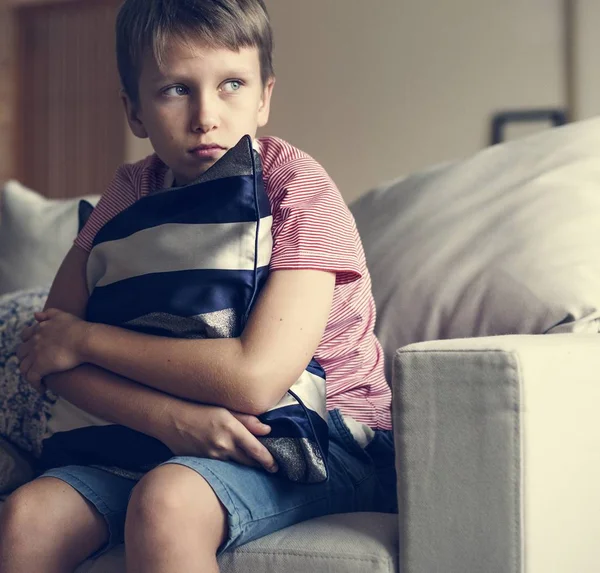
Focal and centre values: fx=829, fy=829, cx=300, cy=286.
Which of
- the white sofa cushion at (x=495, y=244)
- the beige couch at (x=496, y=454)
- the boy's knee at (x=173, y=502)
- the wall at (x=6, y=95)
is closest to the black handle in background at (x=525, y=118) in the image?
the white sofa cushion at (x=495, y=244)

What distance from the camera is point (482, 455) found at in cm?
77

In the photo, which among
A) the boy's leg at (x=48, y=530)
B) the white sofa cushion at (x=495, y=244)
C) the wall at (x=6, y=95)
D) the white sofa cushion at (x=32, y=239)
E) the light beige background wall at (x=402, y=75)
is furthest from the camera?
the wall at (x=6, y=95)

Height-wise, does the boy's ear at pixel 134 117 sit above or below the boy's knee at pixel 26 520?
above

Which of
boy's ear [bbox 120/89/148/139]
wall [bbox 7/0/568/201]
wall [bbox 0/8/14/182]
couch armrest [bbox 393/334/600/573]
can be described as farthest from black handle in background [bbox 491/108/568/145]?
wall [bbox 0/8/14/182]

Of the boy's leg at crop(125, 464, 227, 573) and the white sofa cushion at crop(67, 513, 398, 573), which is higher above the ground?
the boy's leg at crop(125, 464, 227, 573)

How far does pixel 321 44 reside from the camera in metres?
3.19

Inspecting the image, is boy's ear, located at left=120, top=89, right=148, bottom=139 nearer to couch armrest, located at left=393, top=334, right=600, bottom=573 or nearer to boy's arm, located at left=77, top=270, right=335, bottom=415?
boy's arm, located at left=77, top=270, right=335, bottom=415

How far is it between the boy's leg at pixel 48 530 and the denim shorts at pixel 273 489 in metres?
0.01

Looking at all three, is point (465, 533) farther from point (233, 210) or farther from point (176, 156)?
point (176, 156)

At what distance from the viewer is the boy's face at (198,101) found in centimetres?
104

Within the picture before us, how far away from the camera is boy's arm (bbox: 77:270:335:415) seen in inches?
35.2

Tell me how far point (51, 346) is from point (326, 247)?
37 centimetres

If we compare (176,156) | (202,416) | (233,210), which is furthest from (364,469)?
(176,156)

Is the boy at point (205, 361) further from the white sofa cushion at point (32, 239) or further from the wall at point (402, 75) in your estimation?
the wall at point (402, 75)
